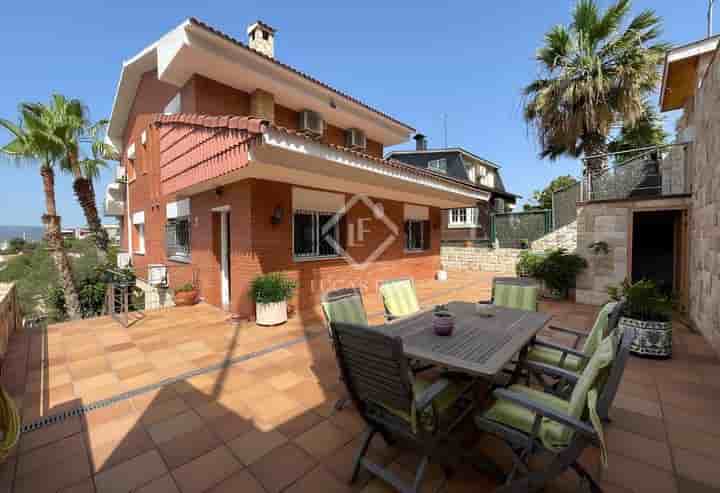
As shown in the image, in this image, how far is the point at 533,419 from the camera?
80.6 inches

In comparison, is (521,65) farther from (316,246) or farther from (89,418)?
(89,418)

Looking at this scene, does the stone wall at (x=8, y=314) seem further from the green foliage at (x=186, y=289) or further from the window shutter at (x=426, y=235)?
the window shutter at (x=426, y=235)

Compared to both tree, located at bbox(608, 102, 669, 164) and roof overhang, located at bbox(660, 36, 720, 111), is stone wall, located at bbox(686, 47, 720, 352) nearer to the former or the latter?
roof overhang, located at bbox(660, 36, 720, 111)

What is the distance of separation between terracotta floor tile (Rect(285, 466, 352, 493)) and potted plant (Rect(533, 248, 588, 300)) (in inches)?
308

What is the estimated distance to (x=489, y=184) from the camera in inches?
988

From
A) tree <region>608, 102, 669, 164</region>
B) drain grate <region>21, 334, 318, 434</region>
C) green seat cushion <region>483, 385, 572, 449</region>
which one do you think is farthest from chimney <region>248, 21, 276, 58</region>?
tree <region>608, 102, 669, 164</region>

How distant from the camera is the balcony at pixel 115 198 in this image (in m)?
14.1

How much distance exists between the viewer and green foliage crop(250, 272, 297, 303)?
19.2 ft

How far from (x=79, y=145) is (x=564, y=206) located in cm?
1868

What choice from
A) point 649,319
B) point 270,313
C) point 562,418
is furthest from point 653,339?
point 270,313

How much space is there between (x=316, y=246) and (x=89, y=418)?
5.31 m

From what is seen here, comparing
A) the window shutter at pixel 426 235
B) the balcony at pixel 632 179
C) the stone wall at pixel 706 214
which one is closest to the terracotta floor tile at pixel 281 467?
the stone wall at pixel 706 214

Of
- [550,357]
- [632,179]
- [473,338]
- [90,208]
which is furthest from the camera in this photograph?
[90,208]

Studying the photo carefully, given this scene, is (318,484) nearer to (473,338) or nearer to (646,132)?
(473,338)
